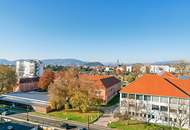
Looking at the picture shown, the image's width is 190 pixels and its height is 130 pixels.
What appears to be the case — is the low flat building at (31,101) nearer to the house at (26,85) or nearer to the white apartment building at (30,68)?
the house at (26,85)

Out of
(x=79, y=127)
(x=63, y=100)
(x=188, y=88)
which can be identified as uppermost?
(x=188, y=88)

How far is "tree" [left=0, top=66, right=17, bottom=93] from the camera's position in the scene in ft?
245

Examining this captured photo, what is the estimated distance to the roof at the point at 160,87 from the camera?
48716 millimetres

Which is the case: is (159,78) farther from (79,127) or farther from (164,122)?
(79,127)

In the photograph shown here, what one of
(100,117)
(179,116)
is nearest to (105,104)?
(100,117)

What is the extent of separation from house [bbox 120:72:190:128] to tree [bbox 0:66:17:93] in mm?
40353

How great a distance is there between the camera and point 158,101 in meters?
50.2

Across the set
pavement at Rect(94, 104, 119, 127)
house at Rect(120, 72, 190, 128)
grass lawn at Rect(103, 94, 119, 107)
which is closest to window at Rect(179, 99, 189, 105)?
house at Rect(120, 72, 190, 128)

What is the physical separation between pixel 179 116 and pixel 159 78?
361 inches

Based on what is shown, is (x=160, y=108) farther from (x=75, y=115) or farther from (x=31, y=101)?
(x=31, y=101)

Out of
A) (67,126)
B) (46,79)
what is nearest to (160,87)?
(67,126)

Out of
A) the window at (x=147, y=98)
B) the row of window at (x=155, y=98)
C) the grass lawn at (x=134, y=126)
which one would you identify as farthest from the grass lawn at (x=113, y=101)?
the grass lawn at (x=134, y=126)

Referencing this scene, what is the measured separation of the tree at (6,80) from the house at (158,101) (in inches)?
1589

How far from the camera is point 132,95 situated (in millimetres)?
52938
